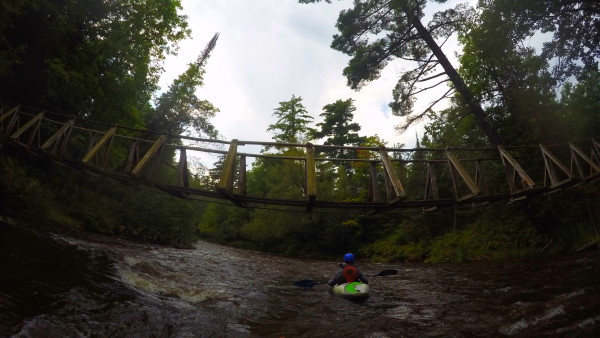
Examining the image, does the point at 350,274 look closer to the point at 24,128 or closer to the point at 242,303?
the point at 242,303

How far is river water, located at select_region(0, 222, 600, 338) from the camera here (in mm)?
4961

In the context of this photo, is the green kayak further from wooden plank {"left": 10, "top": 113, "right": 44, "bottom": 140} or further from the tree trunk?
wooden plank {"left": 10, "top": 113, "right": 44, "bottom": 140}

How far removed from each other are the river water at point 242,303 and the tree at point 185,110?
65.5 feet

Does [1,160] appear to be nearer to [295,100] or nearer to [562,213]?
[562,213]

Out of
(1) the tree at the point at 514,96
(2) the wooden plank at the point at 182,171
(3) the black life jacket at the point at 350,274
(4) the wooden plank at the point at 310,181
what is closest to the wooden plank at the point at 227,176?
(2) the wooden plank at the point at 182,171

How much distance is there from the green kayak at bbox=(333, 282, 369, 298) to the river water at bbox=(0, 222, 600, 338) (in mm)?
234

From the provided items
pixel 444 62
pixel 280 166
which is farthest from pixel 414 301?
pixel 280 166

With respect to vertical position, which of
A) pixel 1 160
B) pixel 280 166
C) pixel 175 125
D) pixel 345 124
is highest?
pixel 345 124

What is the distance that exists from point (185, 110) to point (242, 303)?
2479 centimetres

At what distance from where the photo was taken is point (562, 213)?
49.7ft

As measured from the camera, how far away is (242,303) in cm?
836

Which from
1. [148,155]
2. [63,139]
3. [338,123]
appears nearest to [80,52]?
[63,139]

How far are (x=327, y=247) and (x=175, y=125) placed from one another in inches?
655

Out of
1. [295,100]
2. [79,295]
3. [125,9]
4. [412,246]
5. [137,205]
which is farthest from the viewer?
[295,100]
